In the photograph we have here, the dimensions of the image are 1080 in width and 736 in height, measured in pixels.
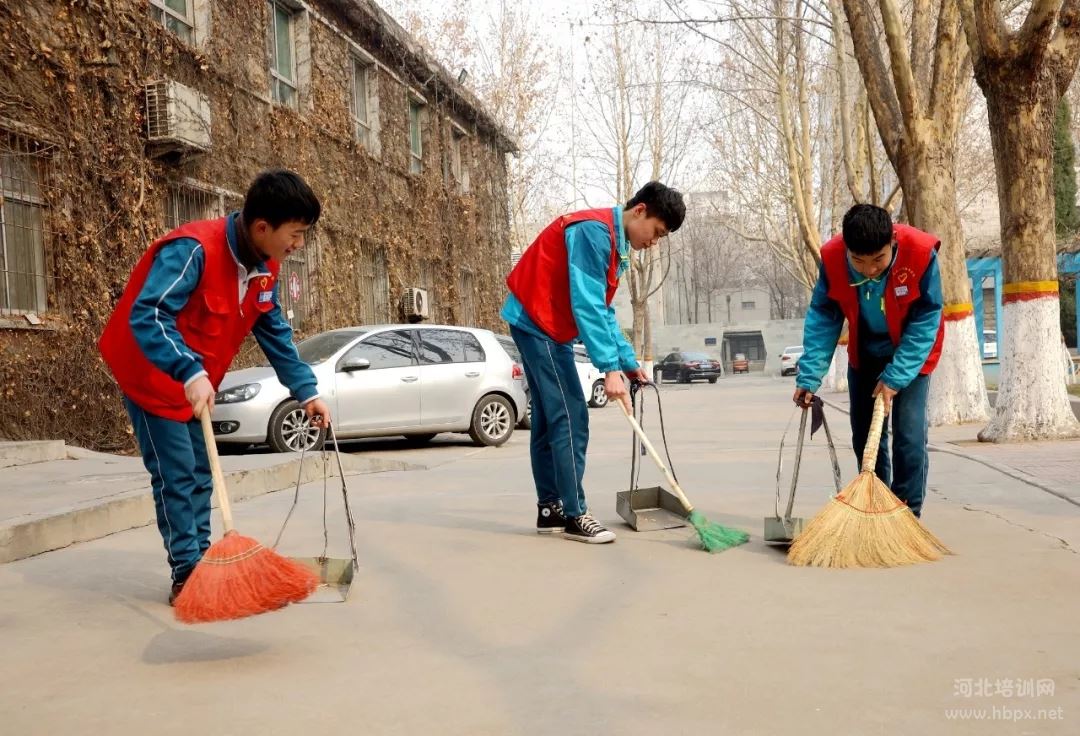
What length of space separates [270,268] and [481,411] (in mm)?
8778

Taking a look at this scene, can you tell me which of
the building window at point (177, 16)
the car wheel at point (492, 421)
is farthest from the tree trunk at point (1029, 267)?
the building window at point (177, 16)

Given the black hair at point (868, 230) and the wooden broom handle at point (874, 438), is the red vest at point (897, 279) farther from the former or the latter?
the wooden broom handle at point (874, 438)

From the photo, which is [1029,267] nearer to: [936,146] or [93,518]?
[936,146]

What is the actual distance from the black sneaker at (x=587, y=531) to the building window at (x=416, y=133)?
57.6 feet

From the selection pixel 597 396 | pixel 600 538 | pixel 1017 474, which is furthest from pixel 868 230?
pixel 597 396

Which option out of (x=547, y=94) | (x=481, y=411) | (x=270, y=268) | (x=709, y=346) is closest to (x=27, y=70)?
(x=481, y=411)

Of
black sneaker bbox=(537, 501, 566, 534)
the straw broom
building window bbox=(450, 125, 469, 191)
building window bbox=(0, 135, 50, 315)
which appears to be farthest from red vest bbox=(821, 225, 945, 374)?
building window bbox=(450, 125, 469, 191)

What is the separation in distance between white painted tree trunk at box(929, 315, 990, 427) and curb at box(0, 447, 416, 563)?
7919mm

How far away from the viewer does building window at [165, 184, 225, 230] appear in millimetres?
12992

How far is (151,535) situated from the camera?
6184mm

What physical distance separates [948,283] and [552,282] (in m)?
8.17

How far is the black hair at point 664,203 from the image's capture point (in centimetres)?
545

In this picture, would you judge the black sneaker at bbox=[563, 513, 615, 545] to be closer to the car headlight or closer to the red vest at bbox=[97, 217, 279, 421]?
the red vest at bbox=[97, 217, 279, 421]

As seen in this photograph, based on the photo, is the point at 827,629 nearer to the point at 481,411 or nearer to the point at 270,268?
the point at 270,268
